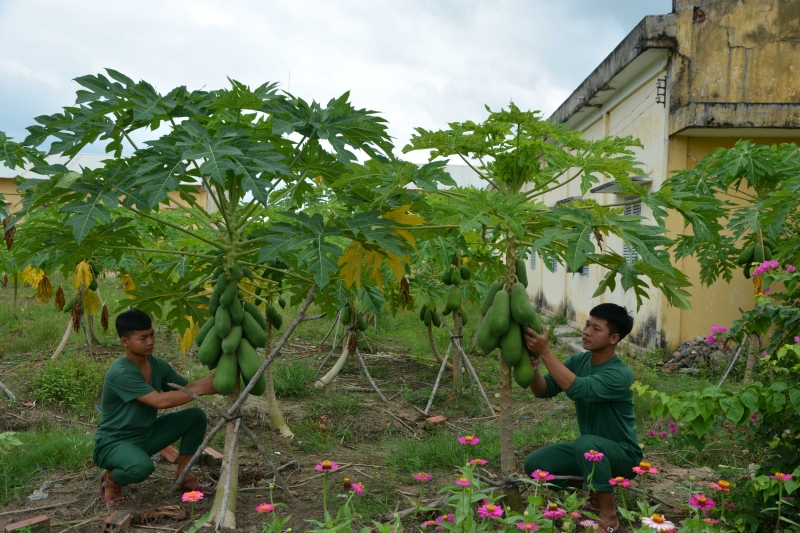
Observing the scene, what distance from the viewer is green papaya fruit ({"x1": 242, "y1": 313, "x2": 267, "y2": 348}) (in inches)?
143

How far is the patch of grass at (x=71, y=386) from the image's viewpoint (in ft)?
21.1

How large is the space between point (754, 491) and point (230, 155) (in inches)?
111

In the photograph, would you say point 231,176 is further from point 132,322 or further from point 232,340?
point 132,322

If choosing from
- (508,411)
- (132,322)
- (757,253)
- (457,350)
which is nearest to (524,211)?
(508,411)

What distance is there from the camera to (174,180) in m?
2.85

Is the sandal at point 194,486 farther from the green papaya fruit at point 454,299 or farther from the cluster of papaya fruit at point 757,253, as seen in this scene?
the cluster of papaya fruit at point 757,253

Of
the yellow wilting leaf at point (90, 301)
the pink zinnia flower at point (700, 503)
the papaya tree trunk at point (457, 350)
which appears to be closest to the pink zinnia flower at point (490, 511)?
the pink zinnia flower at point (700, 503)

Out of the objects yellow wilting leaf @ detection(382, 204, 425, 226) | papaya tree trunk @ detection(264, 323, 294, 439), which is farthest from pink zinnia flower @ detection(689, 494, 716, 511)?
papaya tree trunk @ detection(264, 323, 294, 439)

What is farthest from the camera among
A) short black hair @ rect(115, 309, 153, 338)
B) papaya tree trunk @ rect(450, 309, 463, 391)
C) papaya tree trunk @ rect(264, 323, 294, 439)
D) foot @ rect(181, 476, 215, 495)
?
papaya tree trunk @ rect(450, 309, 463, 391)

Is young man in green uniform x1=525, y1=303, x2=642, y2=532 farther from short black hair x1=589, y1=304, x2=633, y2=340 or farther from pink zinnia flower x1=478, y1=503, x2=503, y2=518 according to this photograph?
pink zinnia flower x1=478, y1=503, x2=503, y2=518

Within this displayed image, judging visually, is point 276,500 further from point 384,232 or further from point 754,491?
point 754,491

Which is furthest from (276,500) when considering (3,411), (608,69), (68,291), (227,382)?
(68,291)

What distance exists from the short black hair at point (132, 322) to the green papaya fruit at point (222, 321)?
73cm

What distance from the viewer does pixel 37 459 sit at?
15.5 ft
